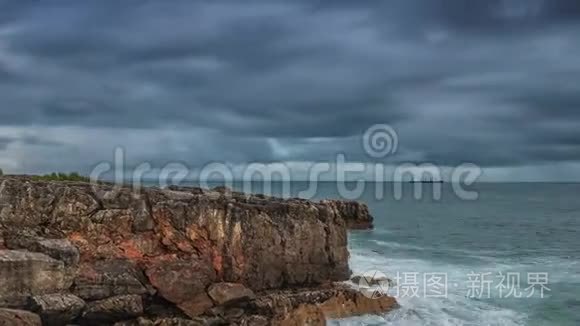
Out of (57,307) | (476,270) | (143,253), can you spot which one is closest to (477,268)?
(476,270)

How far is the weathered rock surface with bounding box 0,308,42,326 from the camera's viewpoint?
22.7 metres

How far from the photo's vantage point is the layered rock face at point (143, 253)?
83.6ft

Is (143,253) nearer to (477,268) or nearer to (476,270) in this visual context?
(476,270)

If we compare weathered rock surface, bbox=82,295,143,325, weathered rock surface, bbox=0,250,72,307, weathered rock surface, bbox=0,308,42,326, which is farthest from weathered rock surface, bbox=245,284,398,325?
weathered rock surface, bbox=0,308,42,326

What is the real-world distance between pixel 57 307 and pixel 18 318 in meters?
1.89

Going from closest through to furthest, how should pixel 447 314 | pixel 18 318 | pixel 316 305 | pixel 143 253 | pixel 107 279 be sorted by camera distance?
pixel 18 318, pixel 107 279, pixel 143 253, pixel 316 305, pixel 447 314

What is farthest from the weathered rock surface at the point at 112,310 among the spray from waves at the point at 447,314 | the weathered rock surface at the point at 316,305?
the spray from waves at the point at 447,314

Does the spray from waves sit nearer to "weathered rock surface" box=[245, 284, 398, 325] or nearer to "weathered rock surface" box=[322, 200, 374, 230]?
"weathered rock surface" box=[245, 284, 398, 325]

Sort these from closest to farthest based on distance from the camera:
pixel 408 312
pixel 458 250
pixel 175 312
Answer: pixel 175 312
pixel 408 312
pixel 458 250

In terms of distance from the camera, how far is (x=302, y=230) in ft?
108

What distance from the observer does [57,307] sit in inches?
973

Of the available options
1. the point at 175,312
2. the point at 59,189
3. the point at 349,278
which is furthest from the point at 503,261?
the point at 59,189

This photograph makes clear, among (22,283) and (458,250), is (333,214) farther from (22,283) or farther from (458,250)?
(458,250)

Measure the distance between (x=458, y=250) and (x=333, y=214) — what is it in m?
26.5
